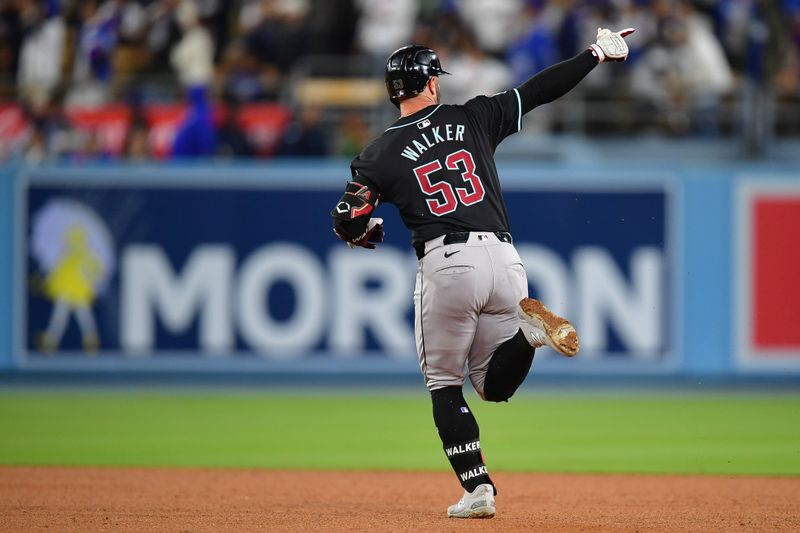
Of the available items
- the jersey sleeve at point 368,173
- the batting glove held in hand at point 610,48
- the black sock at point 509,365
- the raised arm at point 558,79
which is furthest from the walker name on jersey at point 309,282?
the jersey sleeve at point 368,173

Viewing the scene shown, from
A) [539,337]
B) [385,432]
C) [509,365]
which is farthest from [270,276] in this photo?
[539,337]

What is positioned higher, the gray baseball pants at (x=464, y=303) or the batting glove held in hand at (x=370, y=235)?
the batting glove held in hand at (x=370, y=235)

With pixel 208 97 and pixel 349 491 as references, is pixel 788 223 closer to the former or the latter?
pixel 208 97

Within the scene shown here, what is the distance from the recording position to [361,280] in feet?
43.7

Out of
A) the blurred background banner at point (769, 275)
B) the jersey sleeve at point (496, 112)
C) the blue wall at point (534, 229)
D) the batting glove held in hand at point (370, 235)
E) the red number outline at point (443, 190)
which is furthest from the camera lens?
the blue wall at point (534, 229)

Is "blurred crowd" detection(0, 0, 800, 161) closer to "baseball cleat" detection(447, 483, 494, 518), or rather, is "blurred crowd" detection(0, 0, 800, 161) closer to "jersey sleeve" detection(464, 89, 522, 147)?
"jersey sleeve" detection(464, 89, 522, 147)

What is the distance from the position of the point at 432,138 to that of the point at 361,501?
2044 mm

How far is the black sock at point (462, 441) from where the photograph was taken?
232 inches

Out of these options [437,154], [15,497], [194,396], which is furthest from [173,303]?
[437,154]

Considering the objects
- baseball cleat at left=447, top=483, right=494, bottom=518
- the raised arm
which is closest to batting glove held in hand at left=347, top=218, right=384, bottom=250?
the raised arm

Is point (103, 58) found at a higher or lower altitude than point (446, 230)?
higher

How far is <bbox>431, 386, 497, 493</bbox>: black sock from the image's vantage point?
Result: 5.88 meters

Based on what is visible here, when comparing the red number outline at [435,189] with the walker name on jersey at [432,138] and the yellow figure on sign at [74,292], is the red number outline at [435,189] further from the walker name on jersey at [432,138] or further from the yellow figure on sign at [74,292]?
the yellow figure on sign at [74,292]

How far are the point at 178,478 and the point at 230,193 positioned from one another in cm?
633
